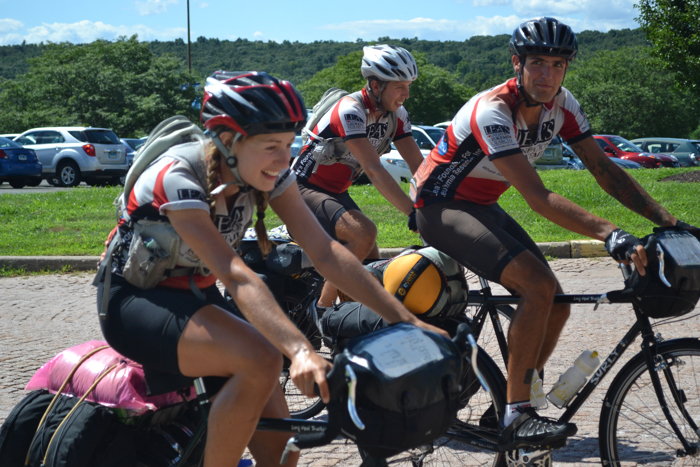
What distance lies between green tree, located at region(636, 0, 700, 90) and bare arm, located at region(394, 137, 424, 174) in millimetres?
14111

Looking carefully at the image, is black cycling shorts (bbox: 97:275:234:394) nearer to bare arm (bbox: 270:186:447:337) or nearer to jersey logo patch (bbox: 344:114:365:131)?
bare arm (bbox: 270:186:447:337)

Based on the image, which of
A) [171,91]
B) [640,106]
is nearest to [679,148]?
[640,106]

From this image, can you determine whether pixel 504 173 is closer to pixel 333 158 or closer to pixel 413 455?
pixel 413 455

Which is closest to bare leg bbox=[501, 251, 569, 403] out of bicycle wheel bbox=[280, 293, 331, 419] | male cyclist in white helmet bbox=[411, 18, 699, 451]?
male cyclist in white helmet bbox=[411, 18, 699, 451]

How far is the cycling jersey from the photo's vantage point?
2.33m

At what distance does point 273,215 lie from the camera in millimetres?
12523

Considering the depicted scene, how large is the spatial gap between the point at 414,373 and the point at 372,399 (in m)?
0.13

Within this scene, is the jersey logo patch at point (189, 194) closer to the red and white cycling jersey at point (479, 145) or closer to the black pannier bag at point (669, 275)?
the red and white cycling jersey at point (479, 145)

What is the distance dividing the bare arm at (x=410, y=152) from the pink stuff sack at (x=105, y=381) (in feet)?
8.10

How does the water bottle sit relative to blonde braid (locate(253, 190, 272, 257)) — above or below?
below

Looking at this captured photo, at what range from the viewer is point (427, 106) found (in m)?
60.6

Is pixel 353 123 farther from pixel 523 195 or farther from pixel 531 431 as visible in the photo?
pixel 531 431

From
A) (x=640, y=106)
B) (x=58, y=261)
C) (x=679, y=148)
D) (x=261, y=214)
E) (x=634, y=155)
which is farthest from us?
(x=640, y=106)

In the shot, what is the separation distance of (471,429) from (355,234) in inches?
58.9
